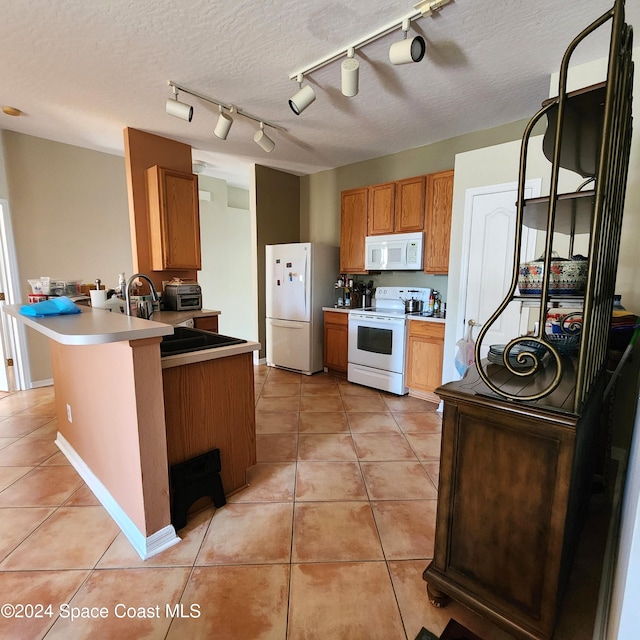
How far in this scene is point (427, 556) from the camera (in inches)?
60.9

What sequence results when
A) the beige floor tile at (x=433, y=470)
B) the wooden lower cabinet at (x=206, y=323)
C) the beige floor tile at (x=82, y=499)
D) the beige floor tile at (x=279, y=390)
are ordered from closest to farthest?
the beige floor tile at (x=82, y=499)
the beige floor tile at (x=433, y=470)
the wooden lower cabinet at (x=206, y=323)
the beige floor tile at (x=279, y=390)

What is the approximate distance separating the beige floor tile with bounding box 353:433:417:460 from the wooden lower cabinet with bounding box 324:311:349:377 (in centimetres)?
144

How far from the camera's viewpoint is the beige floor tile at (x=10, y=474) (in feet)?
6.75

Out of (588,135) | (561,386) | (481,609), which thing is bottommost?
(481,609)

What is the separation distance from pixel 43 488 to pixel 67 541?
1.93ft

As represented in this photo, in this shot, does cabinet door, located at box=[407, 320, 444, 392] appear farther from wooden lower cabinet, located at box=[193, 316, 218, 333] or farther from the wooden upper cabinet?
the wooden upper cabinet

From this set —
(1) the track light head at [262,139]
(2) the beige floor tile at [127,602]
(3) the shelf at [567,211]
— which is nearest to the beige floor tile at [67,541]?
(2) the beige floor tile at [127,602]

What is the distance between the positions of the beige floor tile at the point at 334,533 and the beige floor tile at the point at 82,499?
44.8 inches

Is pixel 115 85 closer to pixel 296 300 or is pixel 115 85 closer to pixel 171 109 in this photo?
pixel 171 109

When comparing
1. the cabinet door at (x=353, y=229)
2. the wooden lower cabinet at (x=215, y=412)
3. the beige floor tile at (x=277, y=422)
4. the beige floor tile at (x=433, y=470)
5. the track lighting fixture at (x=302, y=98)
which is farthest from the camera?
the cabinet door at (x=353, y=229)

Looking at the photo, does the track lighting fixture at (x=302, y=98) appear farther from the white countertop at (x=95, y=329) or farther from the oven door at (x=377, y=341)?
the oven door at (x=377, y=341)

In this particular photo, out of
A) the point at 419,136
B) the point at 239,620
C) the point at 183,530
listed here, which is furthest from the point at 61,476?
the point at 419,136

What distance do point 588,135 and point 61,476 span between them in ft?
10.5

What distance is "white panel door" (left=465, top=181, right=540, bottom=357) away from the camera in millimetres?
2580
